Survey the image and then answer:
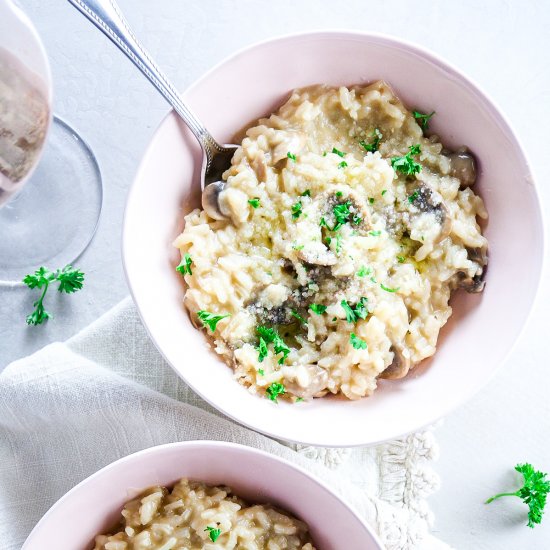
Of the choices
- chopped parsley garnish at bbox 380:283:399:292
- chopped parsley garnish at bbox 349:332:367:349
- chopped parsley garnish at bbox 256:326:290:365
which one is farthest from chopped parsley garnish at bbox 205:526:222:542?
chopped parsley garnish at bbox 380:283:399:292

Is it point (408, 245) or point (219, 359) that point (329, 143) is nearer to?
point (408, 245)

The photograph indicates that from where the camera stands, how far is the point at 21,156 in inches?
112

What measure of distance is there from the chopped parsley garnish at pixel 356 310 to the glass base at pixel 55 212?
1.43m

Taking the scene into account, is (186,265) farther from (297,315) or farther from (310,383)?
(310,383)

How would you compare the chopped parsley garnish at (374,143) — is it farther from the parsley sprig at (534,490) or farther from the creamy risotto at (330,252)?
the parsley sprig at (534,490)

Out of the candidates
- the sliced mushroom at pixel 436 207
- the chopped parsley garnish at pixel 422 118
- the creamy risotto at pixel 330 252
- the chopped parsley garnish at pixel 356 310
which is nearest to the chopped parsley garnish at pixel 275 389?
the creamy risotto at pixel 330 252

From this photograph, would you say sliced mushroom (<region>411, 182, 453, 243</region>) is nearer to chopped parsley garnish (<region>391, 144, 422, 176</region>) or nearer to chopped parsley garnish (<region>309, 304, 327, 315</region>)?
chopped parsley garnish (<region>391, 144, 422, 176</region>)

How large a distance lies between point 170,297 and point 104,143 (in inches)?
41.1

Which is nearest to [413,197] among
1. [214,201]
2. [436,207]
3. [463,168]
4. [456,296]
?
[436,207]

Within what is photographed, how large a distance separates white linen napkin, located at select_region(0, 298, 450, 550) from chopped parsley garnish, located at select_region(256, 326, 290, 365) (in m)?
0.48

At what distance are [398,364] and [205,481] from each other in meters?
0.90

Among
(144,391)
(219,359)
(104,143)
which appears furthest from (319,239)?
(104,143)

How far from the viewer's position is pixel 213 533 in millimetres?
3043

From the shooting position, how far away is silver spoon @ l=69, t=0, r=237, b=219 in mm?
3055
